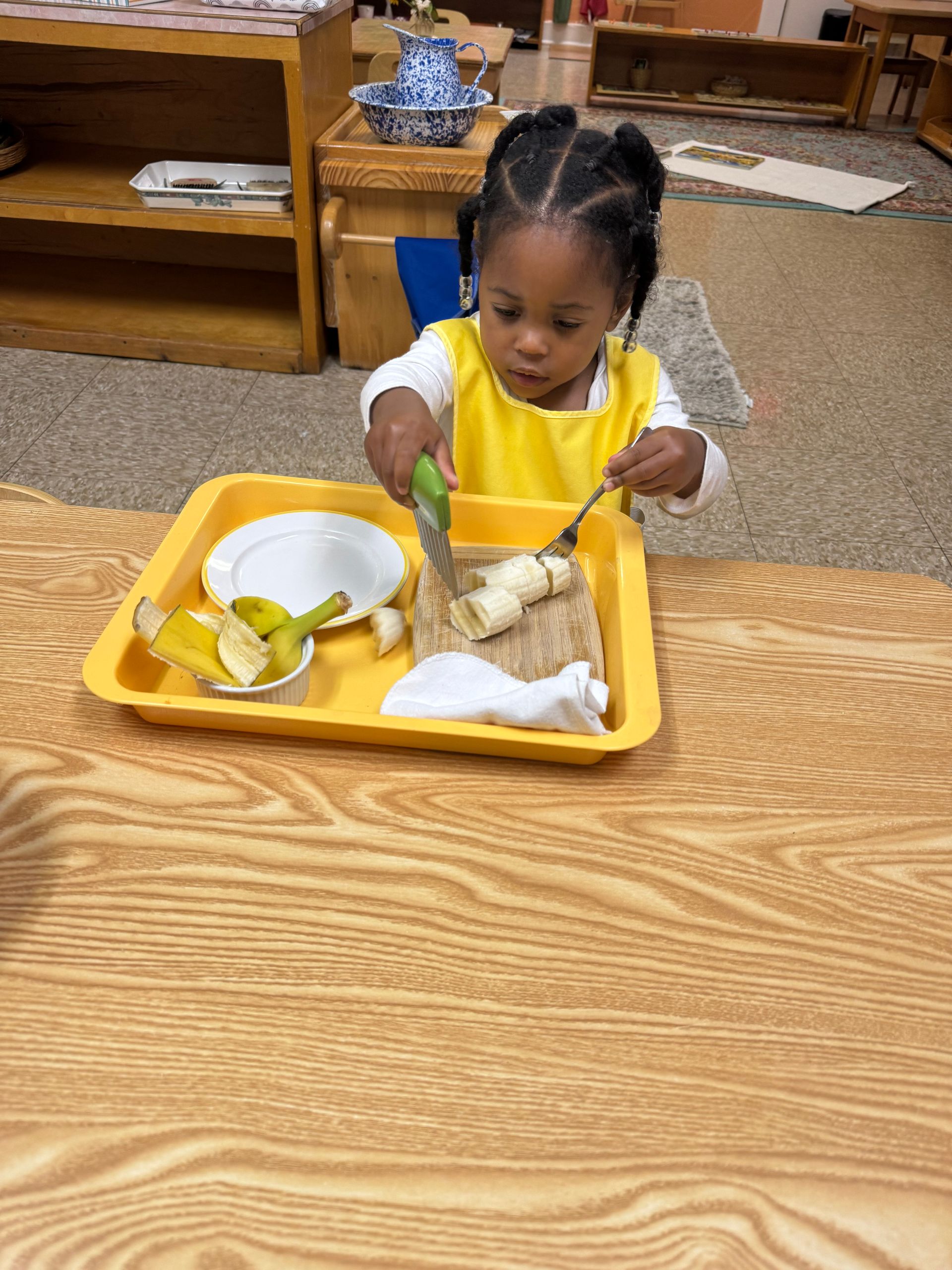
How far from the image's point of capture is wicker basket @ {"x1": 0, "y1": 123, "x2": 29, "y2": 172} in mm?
2381

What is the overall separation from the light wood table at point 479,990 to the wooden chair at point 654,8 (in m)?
7.39

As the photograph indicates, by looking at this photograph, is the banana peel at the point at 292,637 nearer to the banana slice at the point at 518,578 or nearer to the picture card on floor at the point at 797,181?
the banana slice at the point at 518,578

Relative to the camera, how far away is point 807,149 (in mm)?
4891

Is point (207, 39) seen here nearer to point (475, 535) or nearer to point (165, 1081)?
Answer: point (475, 535)

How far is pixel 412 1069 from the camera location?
467mm

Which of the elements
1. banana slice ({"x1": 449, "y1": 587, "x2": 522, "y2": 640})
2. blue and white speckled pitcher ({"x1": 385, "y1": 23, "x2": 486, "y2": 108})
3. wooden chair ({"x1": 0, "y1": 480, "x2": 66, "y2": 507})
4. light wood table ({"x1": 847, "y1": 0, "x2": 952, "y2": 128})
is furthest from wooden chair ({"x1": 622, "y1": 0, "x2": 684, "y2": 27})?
banana slice ({"x1": 449, "y1": 587, "x2": 522, "y2": 640})

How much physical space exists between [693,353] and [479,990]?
2.54 metres

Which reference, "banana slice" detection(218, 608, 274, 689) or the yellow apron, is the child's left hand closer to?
the yellow apron

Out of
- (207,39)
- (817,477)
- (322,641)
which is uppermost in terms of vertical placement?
(207,39)

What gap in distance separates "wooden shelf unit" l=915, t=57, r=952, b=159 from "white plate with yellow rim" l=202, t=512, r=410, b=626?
554 centimetres

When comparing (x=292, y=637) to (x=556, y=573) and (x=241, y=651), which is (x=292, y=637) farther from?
(x=556, y=573)

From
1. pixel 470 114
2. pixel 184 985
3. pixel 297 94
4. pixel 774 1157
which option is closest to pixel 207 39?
→ pixel 297 94

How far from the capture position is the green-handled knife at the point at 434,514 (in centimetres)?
70

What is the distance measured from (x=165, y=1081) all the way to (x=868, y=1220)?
13.8 inches
